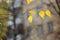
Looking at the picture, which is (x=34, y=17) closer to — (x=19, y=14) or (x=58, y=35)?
(x=19, y=14)

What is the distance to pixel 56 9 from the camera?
4.38 ft

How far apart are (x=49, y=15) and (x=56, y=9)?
0.08 metres

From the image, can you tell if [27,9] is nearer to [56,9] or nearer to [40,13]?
[40,13]

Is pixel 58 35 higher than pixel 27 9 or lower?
lower

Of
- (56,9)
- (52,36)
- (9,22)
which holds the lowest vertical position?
(52,36)

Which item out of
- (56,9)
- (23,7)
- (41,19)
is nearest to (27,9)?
(23,7)

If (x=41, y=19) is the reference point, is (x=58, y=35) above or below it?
below

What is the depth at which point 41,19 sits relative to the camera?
1.32 m

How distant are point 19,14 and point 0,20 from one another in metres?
0.16

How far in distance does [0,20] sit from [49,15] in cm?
41

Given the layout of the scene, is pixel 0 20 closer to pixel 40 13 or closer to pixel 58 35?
pixel 40 13

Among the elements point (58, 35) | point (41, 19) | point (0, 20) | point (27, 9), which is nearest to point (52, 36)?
point (58, 35)

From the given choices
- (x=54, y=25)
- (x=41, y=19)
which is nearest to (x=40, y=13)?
(x=41, y=19)

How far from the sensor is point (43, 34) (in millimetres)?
1317
